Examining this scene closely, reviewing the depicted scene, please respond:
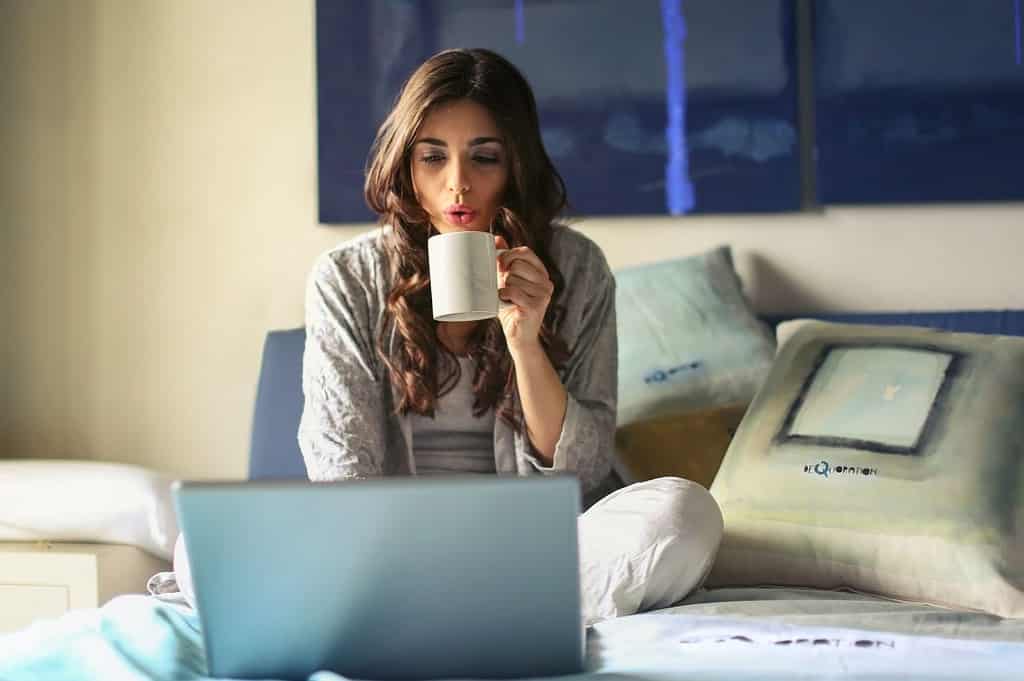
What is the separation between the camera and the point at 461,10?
114 inches

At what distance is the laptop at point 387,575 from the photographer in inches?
42.0

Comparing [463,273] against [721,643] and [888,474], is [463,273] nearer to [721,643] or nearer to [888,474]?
[721,643]

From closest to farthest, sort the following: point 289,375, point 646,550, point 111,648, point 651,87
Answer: point 111,648, point 646,550, point 289,375, point 651,87

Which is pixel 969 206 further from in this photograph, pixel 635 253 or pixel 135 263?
pixel 135 263

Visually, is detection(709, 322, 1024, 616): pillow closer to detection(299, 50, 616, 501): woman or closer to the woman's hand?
detection(299, 50, 616, 501): woman

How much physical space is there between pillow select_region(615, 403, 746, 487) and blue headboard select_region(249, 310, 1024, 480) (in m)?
0.45

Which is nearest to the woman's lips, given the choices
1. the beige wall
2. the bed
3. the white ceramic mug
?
the white ceramic mug

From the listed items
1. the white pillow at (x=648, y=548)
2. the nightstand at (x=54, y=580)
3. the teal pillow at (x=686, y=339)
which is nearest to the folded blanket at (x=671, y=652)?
the white pillow at (x=648, y=548)

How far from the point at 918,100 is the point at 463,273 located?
147 centimetres

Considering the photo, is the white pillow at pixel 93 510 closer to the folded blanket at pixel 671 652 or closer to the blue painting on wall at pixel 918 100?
the folded blanket at pixel 671 652

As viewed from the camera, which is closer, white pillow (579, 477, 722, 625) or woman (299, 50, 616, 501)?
white pillow (579, 477, 722, 625)

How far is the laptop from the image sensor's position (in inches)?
42.0

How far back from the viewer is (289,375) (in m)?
2.70

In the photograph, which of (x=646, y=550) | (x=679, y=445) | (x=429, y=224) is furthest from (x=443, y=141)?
(x=646, y=550)
